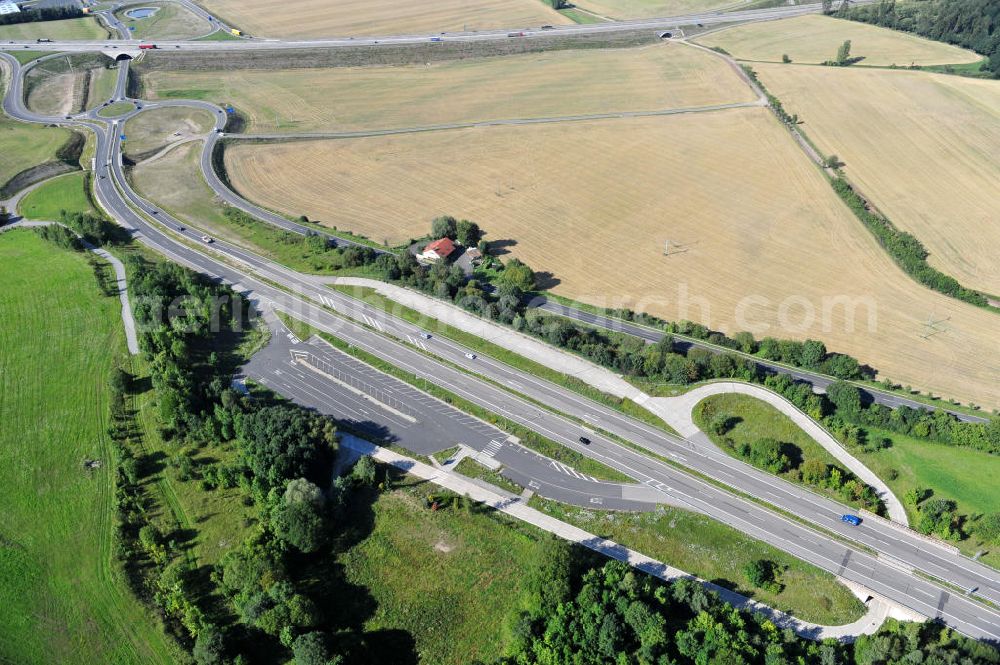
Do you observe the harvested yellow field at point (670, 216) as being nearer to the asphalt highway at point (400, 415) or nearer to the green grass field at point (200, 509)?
the asphalt highway at point (400, 415)

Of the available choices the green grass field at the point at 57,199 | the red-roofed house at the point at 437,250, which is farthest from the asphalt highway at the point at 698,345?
the green grass field at the point at 57,199

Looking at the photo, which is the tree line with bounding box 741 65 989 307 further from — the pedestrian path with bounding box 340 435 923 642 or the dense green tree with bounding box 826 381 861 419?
the pedestrian path with bounding box 340 435 923 642

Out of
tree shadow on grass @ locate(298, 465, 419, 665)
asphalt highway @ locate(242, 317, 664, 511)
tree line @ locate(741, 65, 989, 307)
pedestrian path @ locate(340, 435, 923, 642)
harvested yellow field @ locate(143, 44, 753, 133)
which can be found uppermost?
harvested yellow field @ locate(143, 44, 753, 133)

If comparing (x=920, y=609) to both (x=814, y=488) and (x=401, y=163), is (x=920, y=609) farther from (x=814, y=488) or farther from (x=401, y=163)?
(x=401, y=163)

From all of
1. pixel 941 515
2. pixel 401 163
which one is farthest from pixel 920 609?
pixel 401 163

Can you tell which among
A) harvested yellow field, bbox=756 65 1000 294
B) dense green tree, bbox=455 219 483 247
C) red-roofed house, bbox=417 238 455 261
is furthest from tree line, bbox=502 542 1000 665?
harvested yellow field, bbox=756 65 1000 294

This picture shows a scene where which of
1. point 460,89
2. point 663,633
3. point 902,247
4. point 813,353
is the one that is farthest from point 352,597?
point 460,89

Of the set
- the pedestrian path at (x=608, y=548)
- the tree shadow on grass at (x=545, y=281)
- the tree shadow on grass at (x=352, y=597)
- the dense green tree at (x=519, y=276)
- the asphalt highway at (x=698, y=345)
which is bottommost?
the tree shadow on grass at (x=352, y=597)
